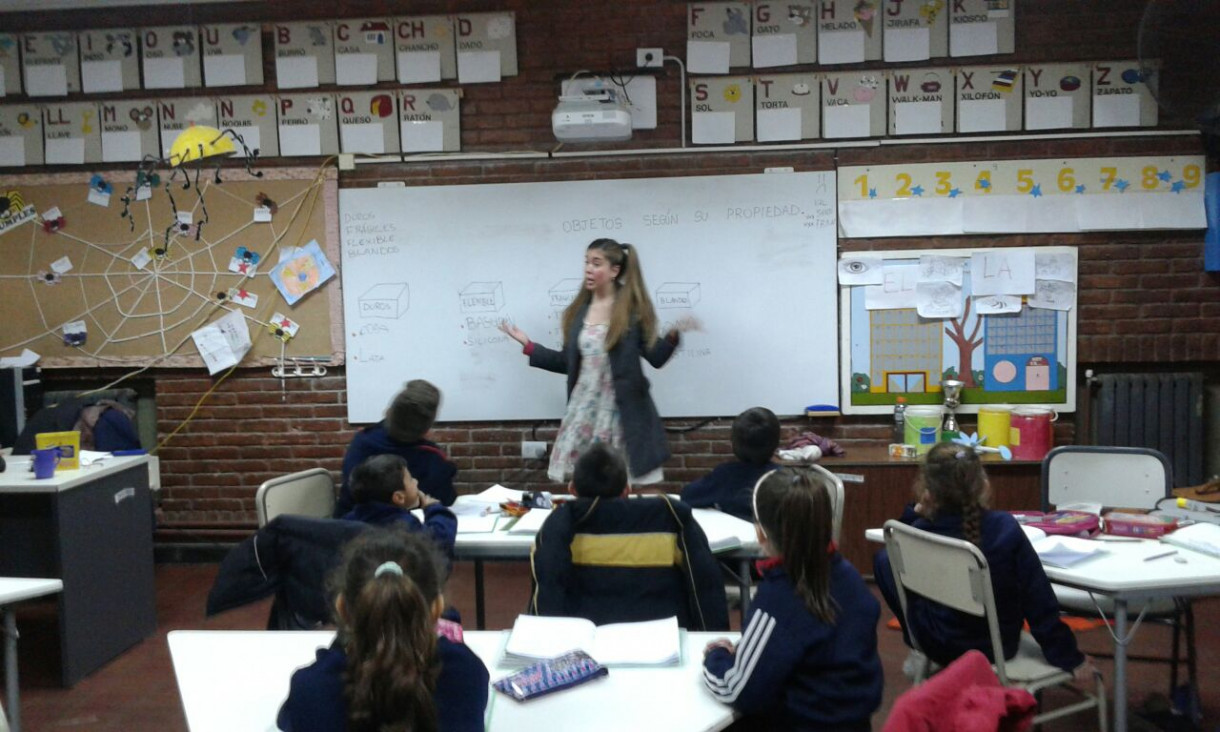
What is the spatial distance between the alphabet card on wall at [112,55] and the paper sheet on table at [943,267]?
4.07m

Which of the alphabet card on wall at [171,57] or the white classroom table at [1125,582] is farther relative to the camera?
the alphabet card on wall at [171,57]

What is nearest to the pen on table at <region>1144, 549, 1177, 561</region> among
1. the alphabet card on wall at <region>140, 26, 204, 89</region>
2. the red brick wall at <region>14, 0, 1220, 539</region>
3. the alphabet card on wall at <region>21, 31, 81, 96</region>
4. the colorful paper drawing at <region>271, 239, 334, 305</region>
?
the red brick wall at <region>14, 0, 1220, 539</region>

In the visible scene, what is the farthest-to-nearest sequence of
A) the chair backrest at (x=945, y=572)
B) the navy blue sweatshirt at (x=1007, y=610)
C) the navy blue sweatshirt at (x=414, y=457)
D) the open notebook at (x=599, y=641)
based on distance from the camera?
the navy blue sweatshirt at (x=414, y=457)
the navy blue sweatshirt at (x=1007, y=610)
the chair backrest at (x=945, y=572)
the open notebook at (x=599, y=641)

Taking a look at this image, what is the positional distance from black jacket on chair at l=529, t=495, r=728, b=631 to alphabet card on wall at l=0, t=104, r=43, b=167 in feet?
13.4

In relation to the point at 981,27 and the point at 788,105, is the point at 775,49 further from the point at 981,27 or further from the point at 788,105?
the point at 981,27

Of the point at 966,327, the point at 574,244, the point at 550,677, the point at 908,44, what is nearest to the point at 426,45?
the point at 574,244

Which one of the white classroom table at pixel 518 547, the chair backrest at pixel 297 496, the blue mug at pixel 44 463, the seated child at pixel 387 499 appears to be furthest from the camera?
the blue mug at pixel 44 463

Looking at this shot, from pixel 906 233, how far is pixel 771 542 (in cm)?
314

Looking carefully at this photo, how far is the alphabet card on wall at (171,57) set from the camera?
16.3 feet

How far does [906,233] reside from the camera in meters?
4.71

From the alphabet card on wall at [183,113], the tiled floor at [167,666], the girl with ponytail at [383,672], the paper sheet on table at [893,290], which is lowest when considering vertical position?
the tiled floor at [167,666]

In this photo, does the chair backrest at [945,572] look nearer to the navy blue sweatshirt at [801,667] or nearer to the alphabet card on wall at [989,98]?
the navy blue sweatshirt at [801,667]

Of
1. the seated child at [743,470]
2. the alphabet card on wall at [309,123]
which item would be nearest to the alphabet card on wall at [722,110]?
the alphabet card on wall at [309,123]

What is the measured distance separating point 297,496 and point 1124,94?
161 inches
